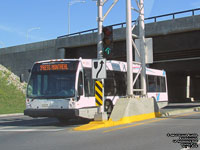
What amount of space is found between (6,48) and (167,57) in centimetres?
2191

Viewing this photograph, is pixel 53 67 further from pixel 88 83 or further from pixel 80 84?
pixel 88 83

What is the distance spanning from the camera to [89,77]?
15.1 m

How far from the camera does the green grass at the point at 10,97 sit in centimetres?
3066

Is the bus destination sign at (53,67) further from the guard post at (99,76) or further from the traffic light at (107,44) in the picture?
the traffic light at (107,44)

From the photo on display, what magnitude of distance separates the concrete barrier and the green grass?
15775mm

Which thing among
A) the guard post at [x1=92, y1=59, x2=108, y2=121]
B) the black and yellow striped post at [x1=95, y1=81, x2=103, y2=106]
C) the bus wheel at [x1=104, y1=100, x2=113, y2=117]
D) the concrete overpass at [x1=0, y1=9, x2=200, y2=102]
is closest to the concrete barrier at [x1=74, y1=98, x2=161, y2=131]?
the guard post at [x1=92, y1=59, x2=108, y2=121]

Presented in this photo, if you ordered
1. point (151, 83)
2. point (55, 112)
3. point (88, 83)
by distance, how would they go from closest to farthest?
1. point (55, 112)
2. point (88, 83)
3. point (151, 83)

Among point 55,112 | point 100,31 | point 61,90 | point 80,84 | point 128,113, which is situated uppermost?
point 100,31

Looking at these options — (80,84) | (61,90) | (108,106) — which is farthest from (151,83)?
(61,90)

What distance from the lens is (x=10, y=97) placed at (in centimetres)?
3344

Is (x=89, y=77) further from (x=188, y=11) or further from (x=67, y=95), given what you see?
(x=188, y=11)

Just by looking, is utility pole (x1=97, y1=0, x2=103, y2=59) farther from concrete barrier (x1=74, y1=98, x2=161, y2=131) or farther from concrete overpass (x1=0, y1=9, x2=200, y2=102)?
concrete overpass (x1=0, y1=9, x2=200, y2=102)

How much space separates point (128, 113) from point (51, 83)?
11.8 ft

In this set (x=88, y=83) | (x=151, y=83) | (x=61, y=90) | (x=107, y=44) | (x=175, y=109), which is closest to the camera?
(x=107, y=44)
